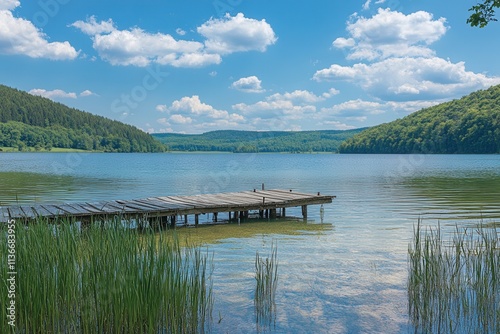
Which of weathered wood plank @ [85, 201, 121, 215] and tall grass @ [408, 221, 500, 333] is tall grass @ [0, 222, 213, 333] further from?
weathered wood plank @ [85, 201, 121, 215]

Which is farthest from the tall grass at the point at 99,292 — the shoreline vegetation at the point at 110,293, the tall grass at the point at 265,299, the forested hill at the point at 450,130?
the forested hill at the point at 450,130

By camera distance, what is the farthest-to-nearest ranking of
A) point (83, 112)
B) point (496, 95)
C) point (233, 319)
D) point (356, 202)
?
1. point (83, 112)
2. point (496, 95)
3. point (356, 202)
4. point (233, 319)

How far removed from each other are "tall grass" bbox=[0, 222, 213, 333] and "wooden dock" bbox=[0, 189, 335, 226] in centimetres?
659

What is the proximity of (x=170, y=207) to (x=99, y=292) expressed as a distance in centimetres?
1041

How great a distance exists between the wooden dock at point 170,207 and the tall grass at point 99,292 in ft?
21.6

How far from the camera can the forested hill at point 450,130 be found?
114438mm

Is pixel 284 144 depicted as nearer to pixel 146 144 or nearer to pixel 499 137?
pixel 146 144

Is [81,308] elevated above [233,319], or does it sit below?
above

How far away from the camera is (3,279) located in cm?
525

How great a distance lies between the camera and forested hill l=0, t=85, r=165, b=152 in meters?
153

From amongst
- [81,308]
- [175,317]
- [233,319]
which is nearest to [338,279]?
[233,319]

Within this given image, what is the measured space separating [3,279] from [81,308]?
39.9 inches

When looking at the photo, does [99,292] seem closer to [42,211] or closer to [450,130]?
[42,211]

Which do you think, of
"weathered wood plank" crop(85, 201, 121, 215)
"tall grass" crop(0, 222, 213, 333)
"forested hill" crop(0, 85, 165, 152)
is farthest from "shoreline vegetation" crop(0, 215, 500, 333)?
"forested hill" crop(0, 85, 165, 152)
